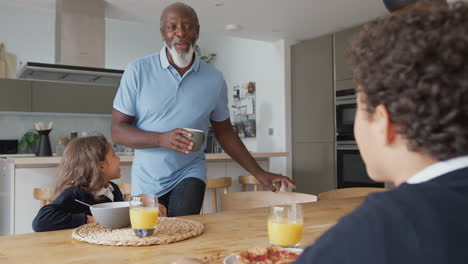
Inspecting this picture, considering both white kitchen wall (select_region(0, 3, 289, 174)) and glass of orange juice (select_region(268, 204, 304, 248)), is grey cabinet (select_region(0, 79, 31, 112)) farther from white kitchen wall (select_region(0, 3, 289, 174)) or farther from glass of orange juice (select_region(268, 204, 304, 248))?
glass of orange juice (select_region(268, 204, 304, 248))

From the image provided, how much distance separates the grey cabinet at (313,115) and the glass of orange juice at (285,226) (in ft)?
12.5

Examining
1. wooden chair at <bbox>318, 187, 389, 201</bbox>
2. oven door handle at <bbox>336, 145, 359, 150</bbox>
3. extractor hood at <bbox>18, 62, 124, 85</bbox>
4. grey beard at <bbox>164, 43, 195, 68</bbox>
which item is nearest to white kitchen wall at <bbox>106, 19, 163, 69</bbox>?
extractor hood at <bbox>18, 62, 124, 85</bbox>

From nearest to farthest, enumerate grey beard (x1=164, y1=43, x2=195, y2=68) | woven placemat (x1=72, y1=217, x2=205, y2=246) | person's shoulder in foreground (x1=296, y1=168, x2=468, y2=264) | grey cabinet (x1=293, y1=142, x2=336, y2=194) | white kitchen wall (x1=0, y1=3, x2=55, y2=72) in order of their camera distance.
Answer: person's shoulder in foreground (x1=296, y1=168, x2=468, y2=264)
woven placemat (x1=72, y1=217, x2=205, y2=246)
grey beard (x1=164, y1=43, x2=195, y2=68)
grey cabinet (x1=293, y1=142, x2=336, y2=194)
white kitchen wall (x1=0, y1=3, x2=55, y2=72)

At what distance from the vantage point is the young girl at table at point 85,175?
1416 millimetres

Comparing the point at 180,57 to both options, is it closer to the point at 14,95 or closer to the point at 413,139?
the point at 413,139

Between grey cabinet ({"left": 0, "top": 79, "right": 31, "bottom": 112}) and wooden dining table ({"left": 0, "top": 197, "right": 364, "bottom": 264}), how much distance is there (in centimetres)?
480

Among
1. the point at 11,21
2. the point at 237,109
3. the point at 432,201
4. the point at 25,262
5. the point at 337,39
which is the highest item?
the point at 11,21

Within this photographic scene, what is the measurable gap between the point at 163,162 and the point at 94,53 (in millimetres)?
2568

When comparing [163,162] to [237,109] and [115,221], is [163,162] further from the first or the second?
[237,109]

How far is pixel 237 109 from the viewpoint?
5965 mm

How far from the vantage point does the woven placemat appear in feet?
3.09

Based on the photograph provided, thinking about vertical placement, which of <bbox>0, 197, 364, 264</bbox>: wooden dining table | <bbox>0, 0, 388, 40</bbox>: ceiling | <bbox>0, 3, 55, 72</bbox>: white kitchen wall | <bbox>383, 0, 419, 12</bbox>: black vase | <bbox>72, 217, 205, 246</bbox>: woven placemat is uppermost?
<bbox>0, 3, 55, 72</bbox>: white kitchen wall

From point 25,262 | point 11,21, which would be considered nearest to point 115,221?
point 25,262

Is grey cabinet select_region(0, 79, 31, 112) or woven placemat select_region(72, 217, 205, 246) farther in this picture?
grey cabinet select_region(0, 79, 31, 112)
